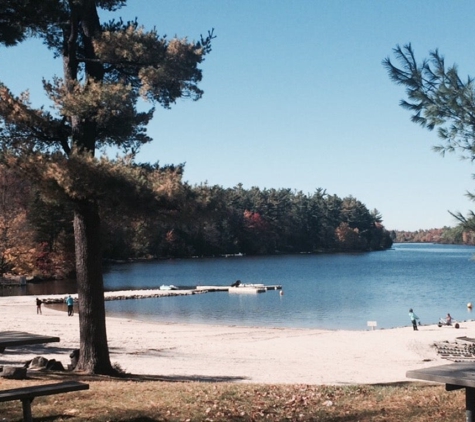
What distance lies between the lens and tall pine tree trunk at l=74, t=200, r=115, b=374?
41.1 ft

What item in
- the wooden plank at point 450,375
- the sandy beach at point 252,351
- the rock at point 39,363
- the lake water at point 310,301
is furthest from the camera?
the lake water at point 310,301

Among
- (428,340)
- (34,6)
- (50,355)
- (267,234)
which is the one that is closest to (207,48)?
(34,6)

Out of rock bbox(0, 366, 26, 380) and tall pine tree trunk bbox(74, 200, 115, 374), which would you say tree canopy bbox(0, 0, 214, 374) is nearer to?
tall pine tree trunk bbox(74, 200, 115, 374)

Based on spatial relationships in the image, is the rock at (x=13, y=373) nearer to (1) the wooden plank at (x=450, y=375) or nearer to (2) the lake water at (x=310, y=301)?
(1) the wooden plank at (x=450, y=375)

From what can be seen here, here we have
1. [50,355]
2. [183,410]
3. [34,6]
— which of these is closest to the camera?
[183,410]

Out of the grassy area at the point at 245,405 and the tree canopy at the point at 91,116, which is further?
the tree canopy at the point at 91,116

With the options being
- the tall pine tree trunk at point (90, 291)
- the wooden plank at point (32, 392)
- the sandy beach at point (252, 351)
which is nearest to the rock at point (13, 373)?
the tall pine tree trunk at point (90, 291)

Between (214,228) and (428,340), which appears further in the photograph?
(214,228)

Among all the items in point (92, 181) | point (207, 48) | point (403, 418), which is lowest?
point (403, 418)

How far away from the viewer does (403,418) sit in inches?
298

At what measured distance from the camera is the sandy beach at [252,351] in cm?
1655

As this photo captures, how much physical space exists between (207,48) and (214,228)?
124642 millimetres

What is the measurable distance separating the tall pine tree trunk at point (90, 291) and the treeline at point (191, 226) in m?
0.39

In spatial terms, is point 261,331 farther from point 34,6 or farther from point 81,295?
point 34,6
